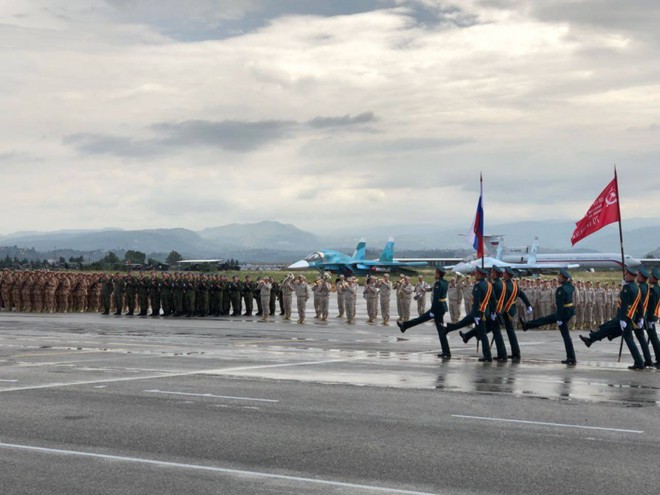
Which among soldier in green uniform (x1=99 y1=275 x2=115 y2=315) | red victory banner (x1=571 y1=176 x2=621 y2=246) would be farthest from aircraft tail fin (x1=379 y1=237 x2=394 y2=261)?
red victory banner (x1=571 y1=176 x2=621 y2=246)

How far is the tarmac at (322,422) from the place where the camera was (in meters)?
8.30

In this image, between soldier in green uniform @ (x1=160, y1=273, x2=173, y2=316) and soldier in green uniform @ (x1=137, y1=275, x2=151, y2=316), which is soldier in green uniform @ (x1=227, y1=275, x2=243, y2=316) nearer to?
soldier in green uniform @ (x1=160, y1=273, x2=173, y2=316)

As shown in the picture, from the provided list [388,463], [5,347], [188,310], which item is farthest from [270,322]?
[388,463]

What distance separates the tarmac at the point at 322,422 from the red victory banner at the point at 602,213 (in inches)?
107

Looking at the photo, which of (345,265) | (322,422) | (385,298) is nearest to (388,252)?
(345,265)

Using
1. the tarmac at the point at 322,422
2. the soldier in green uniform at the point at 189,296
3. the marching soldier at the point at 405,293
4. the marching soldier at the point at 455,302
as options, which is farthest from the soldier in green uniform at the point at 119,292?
the tarmac at the point at 322,422

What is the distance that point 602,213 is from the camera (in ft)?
70.3

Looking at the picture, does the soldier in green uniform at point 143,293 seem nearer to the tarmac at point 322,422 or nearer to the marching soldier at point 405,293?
the marching soldier at point 405,293

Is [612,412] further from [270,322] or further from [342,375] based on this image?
[270,322]

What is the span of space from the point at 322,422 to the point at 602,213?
1227 cm

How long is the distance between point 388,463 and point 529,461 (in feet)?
4.20

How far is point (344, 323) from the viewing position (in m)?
31.6

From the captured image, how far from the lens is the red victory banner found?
2089 cm

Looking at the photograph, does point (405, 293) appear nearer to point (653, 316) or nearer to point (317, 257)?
point (653, 316)
